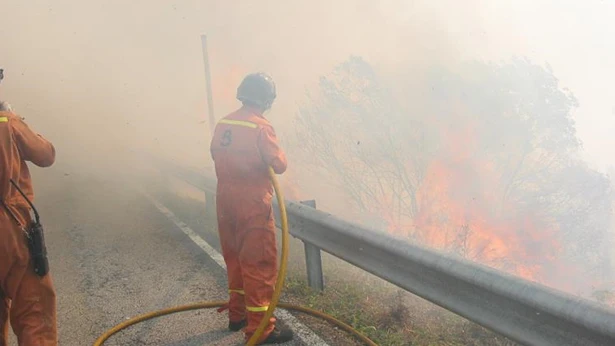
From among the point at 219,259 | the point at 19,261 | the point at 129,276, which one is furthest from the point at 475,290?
the point at 129,276

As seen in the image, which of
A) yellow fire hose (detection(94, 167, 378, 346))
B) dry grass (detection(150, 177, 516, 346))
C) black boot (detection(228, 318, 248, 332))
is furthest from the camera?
black boot (detection(228, 318, 248, 332))

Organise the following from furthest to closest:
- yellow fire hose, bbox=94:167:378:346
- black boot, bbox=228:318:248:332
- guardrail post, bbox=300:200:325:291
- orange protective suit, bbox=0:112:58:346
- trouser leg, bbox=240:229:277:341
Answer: guardrail post, bbox=300:200:325:291
black boot, bbox=228:318:248:332
trouser leg, bbox=240:229:277:341
yellow fire hose, bbox=94:167:378:346
orange protective suit, bbox=0:112:58:346

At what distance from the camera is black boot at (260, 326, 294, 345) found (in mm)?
3418

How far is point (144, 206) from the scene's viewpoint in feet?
28.0

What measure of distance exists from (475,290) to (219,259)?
3.10 m

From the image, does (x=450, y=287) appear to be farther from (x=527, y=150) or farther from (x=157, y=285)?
(x=527, y=150)

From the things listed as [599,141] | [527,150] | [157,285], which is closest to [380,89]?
[527,150]

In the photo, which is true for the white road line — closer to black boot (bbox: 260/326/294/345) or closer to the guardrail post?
black boot (bbox: 260/326/294/345)

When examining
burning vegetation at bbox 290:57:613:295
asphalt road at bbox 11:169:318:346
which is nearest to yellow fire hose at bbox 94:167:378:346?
asphalt road at bbox 11:169:318:346

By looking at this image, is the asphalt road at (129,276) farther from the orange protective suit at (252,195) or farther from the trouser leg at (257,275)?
the orange protective suit at (252,195)

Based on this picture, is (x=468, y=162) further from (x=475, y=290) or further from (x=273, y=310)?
(x=475, y=290)

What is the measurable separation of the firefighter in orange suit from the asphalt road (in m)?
0.36

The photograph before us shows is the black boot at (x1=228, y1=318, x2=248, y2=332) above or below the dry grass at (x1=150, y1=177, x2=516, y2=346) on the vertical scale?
above

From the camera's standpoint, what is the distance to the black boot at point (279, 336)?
3.42 m
